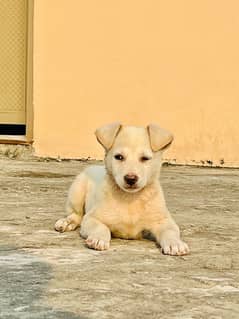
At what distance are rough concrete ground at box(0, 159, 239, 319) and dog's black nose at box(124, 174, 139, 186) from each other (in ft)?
1.16

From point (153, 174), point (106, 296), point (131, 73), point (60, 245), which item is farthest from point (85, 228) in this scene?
point (131, 73)

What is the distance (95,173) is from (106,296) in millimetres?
1744

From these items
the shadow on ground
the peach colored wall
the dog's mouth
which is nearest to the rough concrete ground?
the shadow on ground

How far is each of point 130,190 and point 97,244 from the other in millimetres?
369

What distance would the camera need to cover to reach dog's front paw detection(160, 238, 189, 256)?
3.90 metres

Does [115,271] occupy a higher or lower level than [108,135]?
lower

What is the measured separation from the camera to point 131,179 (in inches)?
159

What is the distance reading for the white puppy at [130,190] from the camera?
4109 millimetres

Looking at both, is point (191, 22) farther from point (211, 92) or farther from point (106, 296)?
point (106, 296)

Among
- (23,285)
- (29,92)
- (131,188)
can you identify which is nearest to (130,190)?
(131,188)

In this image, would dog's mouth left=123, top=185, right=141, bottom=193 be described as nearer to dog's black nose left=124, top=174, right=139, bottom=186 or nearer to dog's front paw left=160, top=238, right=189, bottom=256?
dog's black nose left=124, top=174, right=139, bottom=186

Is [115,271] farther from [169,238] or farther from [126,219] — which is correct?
[126,219]

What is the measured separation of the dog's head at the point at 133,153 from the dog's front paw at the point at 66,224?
50cm

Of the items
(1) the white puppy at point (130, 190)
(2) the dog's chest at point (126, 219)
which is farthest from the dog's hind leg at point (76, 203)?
(2) the dog's chest at point (126, 219)
